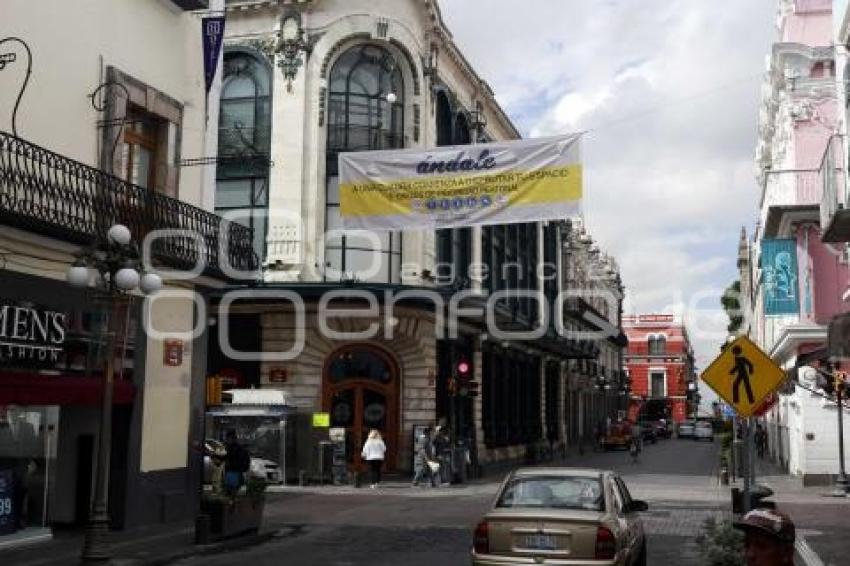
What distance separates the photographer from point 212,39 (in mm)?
18375

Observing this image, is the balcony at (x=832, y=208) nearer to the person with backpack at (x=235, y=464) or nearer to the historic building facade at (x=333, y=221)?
the person with backpack at (x=235, y=464)

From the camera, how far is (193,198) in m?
19.0

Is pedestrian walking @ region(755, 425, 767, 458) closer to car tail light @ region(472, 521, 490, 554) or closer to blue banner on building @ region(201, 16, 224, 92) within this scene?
blue banner on building @ region(201, 16, 224, 92)

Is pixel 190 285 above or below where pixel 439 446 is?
above

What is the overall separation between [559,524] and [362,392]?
66.5 feet

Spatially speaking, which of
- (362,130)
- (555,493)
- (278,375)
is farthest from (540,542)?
(362,130)

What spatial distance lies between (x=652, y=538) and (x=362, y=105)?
18.1 metres

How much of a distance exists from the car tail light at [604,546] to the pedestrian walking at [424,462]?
57.2 feet

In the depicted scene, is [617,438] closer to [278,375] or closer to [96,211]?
[278,375]

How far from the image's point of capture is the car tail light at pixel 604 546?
1043 centimetres

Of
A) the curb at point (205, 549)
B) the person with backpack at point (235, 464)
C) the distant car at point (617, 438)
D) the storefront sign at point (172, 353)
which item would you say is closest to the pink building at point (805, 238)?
the person with backpack at point (235, 464)

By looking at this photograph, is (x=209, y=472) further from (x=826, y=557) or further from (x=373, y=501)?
(x=826, y=557)

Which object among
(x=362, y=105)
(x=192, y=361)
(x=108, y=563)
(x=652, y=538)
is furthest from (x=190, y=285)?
(x=362, y=105)

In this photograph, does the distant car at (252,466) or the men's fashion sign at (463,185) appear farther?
the distant car at (252,466)
